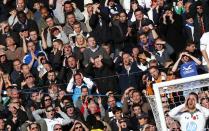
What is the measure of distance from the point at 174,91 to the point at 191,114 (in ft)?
1.67

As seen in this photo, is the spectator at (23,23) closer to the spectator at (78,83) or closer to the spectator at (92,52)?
the spectator at (92,52)

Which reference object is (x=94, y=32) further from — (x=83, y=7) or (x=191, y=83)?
(x=191, y=83)

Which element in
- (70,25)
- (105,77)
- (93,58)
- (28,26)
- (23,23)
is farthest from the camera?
(23,23)

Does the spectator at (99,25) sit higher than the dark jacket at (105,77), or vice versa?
the spectator at (99,25)

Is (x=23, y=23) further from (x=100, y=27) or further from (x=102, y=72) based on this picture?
(x=102, y=72)

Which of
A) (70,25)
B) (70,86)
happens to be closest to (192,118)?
(70,86)

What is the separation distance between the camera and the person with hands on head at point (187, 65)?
19188mm

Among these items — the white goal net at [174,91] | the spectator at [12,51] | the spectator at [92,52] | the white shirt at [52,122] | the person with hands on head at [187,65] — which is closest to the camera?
the white goal net at [174,91]

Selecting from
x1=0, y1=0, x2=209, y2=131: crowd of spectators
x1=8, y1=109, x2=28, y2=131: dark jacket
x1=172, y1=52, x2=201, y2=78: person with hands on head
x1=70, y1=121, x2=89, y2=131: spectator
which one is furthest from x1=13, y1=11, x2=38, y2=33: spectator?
x1=172, y1=52, x2=201, y2=78: person with hands on head

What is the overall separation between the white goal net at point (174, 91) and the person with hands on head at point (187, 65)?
3324 mm

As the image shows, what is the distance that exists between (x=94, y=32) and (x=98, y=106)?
108 inches

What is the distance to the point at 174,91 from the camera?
1566cm

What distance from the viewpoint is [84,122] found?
62.2ft

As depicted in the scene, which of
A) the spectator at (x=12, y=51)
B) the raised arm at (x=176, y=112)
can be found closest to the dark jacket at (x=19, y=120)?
the spectator at (x=12, y=51)
